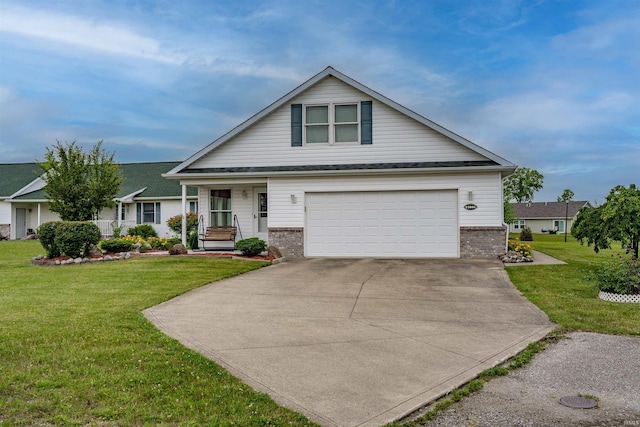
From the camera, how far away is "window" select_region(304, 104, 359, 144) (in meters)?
17.0

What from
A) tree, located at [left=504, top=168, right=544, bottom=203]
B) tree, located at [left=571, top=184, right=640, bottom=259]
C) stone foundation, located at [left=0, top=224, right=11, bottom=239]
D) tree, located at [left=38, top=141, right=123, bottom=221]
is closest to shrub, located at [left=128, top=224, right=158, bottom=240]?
tree, located at [left=38, top=141, right=123, bottom=221]

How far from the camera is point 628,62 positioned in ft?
50.7

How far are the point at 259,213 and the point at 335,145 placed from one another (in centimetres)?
425

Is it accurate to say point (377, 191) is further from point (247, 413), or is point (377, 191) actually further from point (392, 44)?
point (247, 413)

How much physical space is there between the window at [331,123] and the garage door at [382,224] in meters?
2.10

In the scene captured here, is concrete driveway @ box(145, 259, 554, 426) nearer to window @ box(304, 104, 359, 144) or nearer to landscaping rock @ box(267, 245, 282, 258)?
landscaping rock @ box(267, 245, 282, 258)

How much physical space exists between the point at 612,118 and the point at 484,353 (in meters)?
18.2

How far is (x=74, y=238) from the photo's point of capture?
15.1 metres

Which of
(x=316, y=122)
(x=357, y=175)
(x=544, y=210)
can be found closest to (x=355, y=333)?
(x=357, y=175)

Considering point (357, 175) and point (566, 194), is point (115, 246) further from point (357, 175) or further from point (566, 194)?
point (566, 194)

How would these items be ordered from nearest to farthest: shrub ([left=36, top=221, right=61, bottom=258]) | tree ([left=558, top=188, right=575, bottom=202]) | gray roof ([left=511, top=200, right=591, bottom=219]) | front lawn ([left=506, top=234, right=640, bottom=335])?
1. front lawn ([left=506, top=234, right=640, bottom=335])
2. shrub ([left=36, top=221, right=61, bottom=258])
3. gray roof ([left=511, top=200, right=591, bottom=219])
4. tree ([left=558, top=188, right=575, bottom=202])

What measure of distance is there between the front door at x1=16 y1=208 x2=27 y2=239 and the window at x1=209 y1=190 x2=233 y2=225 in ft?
68.0

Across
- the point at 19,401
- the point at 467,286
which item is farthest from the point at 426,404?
the point at 467,286

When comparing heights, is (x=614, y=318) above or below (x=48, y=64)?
below
